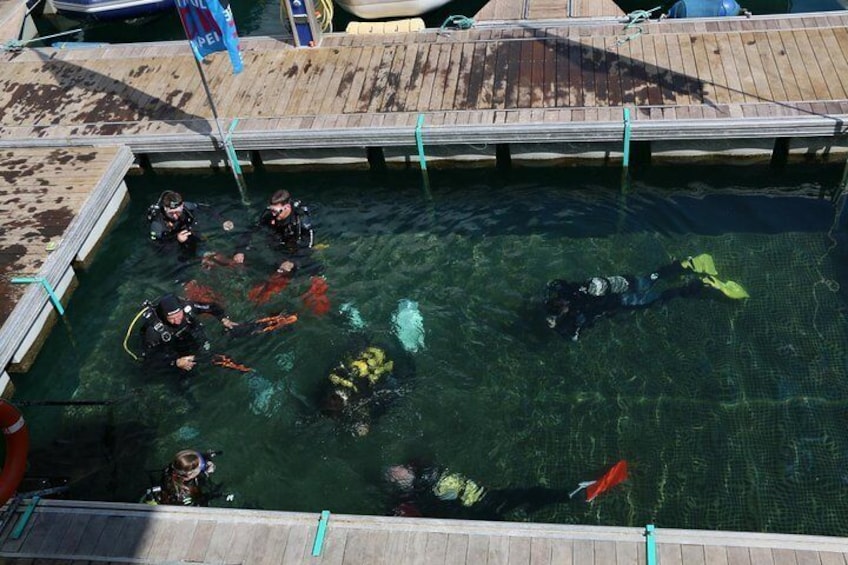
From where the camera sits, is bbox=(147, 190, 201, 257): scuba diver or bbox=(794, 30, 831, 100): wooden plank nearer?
bbox=(147, 190, 201, 257): scuba diver

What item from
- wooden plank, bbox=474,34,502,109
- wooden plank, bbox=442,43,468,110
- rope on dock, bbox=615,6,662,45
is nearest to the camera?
wooden plank, bbox=474,34,502,109

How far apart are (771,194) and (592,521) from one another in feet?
24.0

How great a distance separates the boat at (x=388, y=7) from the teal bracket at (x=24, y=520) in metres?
14.3

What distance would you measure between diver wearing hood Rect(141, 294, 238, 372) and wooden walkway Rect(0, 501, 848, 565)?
273 cm

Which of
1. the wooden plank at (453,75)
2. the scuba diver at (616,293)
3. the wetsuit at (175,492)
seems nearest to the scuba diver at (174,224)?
the wetsuit at (175,492)

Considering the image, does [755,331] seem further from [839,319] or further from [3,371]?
[3,371]

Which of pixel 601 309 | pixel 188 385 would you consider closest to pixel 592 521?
pixel 601 309

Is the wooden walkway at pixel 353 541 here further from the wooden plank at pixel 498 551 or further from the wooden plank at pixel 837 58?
the wooden plank at pixel 837 58

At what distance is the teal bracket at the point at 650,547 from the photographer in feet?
24.2

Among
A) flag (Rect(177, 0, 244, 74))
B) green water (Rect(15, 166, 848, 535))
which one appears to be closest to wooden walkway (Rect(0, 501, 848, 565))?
green water (Rect(15, 166, 848, 535))

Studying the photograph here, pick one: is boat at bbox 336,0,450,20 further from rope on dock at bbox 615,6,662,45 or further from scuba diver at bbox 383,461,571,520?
scuba diver at bbox 383,461,571,520

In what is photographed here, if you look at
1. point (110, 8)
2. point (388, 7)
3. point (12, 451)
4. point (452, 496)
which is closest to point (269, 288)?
point (12, 451)

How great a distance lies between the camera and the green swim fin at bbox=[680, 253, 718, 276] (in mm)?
11594

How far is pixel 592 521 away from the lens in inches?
345
